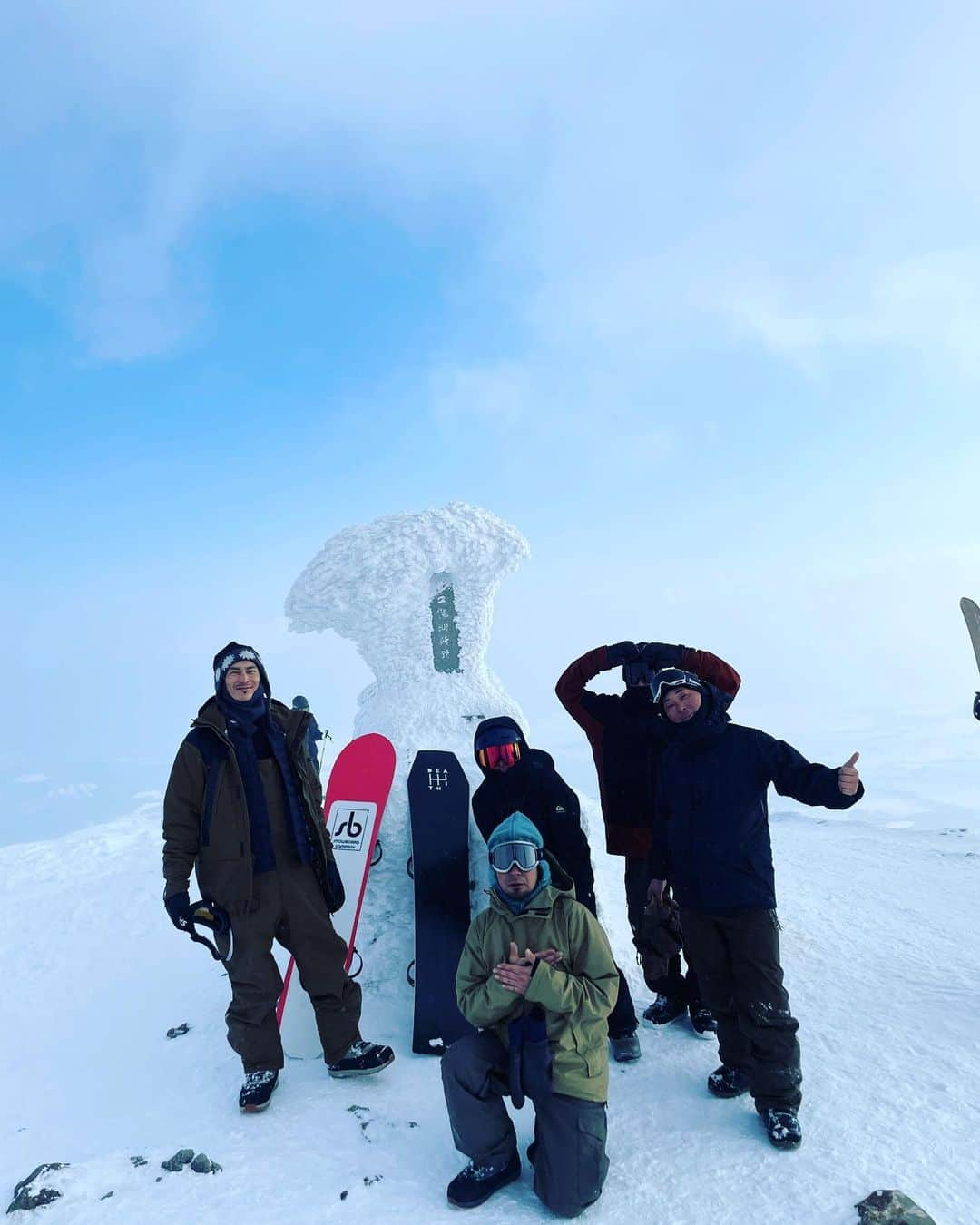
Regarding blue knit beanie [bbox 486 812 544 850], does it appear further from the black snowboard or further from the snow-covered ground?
the black snowboard

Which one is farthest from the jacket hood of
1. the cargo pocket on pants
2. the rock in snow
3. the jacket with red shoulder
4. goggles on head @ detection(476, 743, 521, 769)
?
the rock in snow

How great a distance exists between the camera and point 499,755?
13.2 ft

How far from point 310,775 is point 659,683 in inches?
75.1

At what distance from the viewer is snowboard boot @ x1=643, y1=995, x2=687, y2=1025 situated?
4289 mm

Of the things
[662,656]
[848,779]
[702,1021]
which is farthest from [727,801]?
[702,1021]

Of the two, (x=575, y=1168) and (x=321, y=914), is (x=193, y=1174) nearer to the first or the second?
(x=321, y=914)

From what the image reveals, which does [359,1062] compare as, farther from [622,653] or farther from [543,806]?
[622,653]

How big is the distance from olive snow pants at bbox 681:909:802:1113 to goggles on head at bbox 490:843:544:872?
3.17 feet

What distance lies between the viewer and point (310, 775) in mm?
3967

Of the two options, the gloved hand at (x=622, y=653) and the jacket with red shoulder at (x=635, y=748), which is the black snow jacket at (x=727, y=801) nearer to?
the jacket with red shoulder at (x=635, y=748)

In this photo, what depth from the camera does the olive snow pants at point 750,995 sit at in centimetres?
312

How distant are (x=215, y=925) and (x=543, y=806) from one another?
1.71m

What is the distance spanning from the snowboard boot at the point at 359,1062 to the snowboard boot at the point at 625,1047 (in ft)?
3.85

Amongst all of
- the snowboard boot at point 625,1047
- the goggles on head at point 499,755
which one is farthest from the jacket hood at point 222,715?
the snowboard boot at point 625,1047
